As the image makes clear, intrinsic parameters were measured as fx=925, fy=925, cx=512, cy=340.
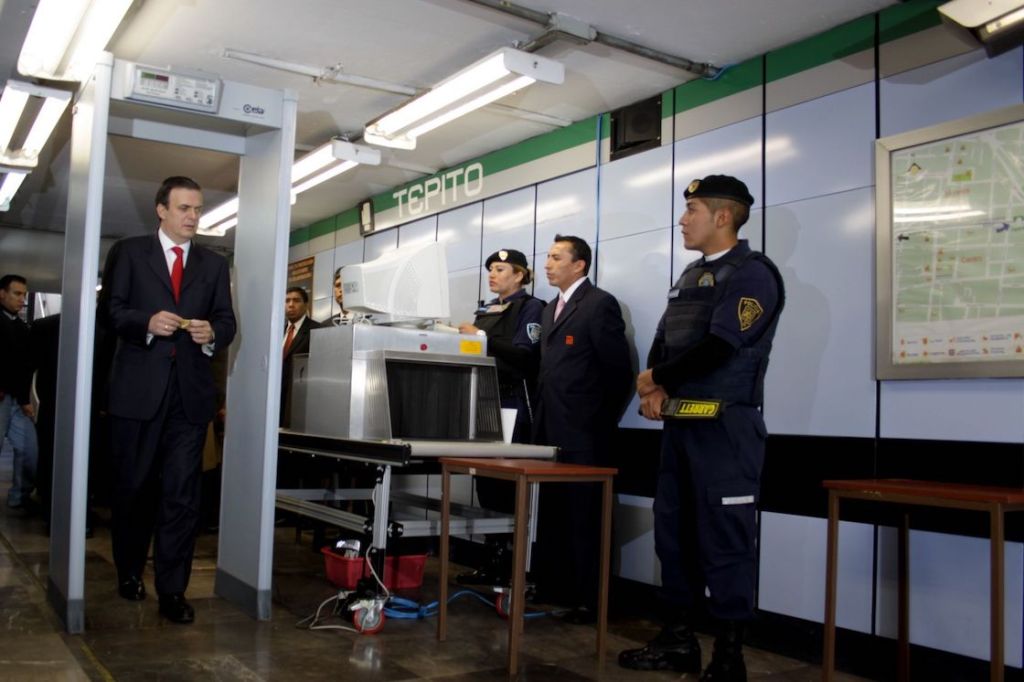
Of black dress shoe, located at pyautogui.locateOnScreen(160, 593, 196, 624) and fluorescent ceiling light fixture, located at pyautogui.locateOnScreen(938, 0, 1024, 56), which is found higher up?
fluorescent ceiling light fixture, located at pyautogui.locateOnScreen(938, 0, 1024, 56)

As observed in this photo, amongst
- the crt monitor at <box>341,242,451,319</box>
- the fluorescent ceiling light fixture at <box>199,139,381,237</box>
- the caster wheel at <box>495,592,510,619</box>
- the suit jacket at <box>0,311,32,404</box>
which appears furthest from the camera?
the suit jacket at <box>0,311,32,404</box>

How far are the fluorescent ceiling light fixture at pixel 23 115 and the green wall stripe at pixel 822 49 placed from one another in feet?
12.8

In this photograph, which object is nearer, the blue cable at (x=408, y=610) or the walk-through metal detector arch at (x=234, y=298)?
the walk-through metal detector arch at (x=234, y=298)

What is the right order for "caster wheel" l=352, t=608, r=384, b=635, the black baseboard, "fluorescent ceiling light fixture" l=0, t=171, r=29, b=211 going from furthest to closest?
"fluorescent ceiling light fixture" l=0, t=171, r=29, b=211 → "caster wheel" l=352, t=608, r=384, b=635 → the black baseboard

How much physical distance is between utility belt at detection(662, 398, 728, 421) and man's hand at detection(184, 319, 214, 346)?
186 cm

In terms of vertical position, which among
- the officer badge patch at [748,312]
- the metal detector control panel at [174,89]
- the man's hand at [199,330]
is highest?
the metal detector control panel at [174,89]

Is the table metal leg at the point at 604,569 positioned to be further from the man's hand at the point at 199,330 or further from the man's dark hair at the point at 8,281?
the man's dark hair at the point at 8,281

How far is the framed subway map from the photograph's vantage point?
10.8 ft

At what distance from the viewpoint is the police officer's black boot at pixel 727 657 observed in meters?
3.16

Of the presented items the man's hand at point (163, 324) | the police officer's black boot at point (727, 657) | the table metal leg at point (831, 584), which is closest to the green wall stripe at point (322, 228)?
the man's hand at point (163, 324)

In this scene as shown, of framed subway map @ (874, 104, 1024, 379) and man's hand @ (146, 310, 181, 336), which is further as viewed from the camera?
man's hand @ (146, 310, 181, 336)

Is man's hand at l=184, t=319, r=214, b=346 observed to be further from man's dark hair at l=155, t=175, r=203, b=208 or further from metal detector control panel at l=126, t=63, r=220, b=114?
metal detector control panel at l=126, t=63, r=220, b=114

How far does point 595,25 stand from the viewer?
167 inches

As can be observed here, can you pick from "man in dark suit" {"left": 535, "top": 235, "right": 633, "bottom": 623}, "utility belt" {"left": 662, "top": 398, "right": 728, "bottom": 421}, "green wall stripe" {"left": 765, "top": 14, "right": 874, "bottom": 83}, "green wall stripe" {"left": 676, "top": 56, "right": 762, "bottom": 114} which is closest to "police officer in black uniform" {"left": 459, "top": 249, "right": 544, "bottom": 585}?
"man in dark suit" {"left": 535, "top": 235, "right": 633, "bottom": 623}
